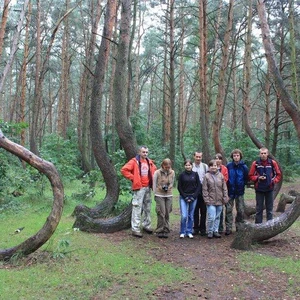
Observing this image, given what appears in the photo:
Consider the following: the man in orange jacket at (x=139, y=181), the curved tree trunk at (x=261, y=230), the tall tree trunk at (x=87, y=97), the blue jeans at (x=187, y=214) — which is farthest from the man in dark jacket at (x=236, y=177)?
the tall tree trunk at (x=87, y=97)

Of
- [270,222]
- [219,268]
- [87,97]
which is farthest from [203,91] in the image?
[219,268]

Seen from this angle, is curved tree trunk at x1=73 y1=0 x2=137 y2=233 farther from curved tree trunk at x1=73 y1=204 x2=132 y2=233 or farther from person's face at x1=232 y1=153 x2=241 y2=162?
person's face at x1=232 y1=153 x2=241 y2=162

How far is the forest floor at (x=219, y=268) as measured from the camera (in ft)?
16.5

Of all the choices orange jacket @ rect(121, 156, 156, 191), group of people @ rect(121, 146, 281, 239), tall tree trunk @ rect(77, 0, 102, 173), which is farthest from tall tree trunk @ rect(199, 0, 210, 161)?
orange jacket @ rect(121, 156, 156, 191)

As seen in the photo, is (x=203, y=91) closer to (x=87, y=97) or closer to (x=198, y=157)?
(x=87, y=97)

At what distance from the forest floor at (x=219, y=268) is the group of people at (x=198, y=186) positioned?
16.5 inches

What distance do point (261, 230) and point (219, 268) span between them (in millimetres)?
1667

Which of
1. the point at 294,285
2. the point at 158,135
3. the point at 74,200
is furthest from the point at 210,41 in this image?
the point at 294,285

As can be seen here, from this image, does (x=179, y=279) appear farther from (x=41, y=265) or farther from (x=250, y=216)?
(x=250, y=216)

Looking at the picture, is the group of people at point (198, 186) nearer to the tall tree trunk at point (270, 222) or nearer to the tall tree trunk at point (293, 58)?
the tall tree trunk at point (270, 222)

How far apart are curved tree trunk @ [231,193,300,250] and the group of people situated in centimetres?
59

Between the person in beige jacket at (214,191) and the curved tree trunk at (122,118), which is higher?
the curved tree trunk at (122,118)

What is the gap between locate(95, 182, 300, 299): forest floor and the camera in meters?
5.02

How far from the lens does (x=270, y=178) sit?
7863mm
